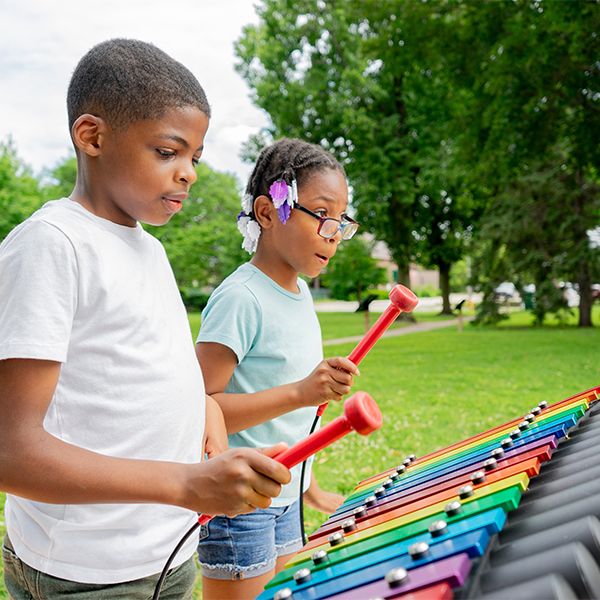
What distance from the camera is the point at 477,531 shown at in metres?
1.04

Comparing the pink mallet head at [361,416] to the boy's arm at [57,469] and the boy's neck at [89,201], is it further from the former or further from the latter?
the boy's neck at [89,201]

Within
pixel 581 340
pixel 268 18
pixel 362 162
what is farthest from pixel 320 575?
pixel 268 18

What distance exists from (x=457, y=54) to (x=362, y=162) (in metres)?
8.63

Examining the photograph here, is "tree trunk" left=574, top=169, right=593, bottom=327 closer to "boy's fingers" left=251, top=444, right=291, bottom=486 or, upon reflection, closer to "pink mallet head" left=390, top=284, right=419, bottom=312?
"pink mallet head" left=390, top=284, right=419, bottom=312

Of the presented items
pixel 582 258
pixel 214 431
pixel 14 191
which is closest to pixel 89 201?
pixel 214 431

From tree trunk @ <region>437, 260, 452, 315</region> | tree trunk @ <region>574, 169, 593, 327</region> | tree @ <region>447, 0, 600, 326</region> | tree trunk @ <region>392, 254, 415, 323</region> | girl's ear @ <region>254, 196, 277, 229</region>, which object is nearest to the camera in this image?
girl's ear @ <region>254, 196, 277, 229</region>

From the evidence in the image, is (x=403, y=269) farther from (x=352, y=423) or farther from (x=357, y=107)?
(x=352, y=423)

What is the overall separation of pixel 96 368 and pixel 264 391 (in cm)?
77

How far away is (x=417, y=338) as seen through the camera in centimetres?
1750

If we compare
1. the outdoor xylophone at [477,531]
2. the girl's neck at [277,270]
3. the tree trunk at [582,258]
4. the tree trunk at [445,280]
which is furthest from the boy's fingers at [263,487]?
the tree trunk at [445,280]

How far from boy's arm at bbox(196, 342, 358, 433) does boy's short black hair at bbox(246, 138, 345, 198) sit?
0.66 meters

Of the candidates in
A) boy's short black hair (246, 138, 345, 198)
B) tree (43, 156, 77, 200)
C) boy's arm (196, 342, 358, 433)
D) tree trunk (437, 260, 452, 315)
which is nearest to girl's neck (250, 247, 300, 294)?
boy's short black hair (246, 138, 345, 198)

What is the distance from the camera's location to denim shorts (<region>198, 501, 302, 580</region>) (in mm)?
2006

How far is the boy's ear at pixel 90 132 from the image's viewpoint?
4.49ft
